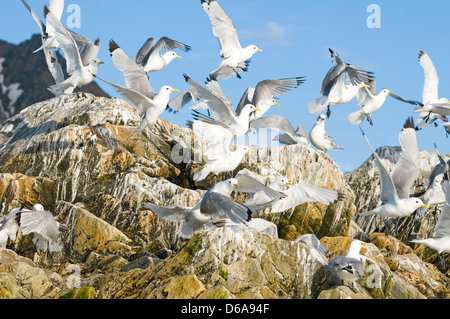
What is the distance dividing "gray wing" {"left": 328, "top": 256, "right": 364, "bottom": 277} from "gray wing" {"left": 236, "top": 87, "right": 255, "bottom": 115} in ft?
24.3

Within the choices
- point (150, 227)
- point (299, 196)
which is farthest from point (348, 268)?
point (150, 227)

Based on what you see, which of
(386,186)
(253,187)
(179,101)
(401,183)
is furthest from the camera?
(179,101)

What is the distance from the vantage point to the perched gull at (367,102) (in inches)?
620

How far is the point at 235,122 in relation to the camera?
12.8 m

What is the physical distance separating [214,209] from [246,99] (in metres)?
6.79

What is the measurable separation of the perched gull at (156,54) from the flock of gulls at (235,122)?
22 millimetres

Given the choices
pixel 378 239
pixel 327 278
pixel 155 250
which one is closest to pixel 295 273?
pixel 327 278

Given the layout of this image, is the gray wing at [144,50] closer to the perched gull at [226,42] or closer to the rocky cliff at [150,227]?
the rocky cliff at [150,227]

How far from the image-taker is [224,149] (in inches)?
462

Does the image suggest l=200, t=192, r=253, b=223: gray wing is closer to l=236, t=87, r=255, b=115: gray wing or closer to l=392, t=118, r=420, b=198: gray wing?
l=392, t=118, r=420, b=198: gray wing

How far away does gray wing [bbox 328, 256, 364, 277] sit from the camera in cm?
809

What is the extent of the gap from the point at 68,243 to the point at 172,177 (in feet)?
10.4

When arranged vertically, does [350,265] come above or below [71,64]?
below

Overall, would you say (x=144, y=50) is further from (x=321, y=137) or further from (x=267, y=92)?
(x=321, y=137)
